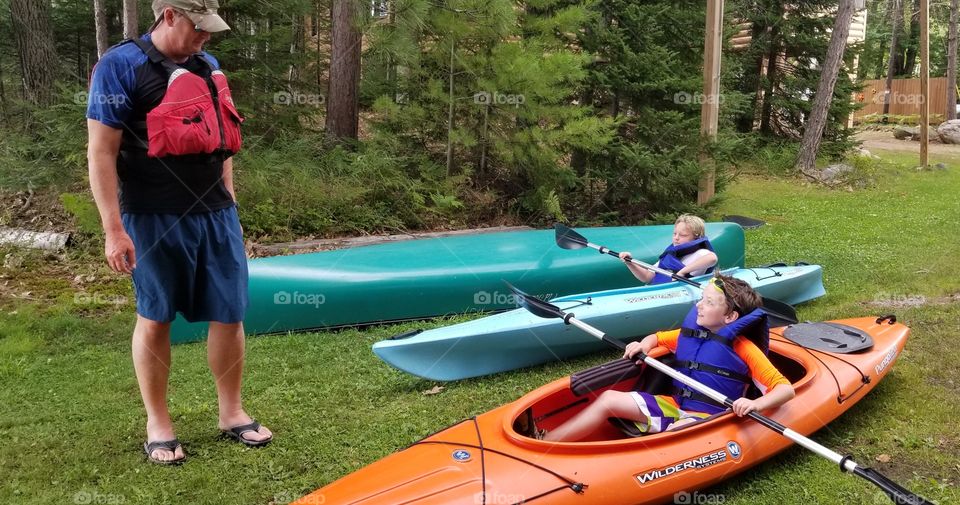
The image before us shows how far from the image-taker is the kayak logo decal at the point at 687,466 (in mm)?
2893

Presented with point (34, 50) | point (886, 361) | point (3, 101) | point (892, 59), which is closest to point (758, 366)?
point (886, 361)

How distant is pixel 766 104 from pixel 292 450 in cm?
1419

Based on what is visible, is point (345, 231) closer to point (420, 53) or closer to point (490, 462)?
point (420, 53)

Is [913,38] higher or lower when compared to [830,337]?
higher

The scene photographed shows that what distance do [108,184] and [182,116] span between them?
0.38 meters

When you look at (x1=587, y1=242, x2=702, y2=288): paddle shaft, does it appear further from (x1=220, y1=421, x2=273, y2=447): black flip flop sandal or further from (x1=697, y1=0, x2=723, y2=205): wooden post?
(x1=697, y1=0, x2=723, y2=205): wooden post

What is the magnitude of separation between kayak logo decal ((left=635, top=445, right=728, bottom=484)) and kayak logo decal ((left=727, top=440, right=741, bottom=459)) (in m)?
0.01

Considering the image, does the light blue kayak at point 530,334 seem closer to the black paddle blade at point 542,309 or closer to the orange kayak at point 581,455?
the black paddle blade at point 542,309

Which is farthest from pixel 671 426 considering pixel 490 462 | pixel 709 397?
pixel 490 462

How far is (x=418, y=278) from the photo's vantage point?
5.50 m

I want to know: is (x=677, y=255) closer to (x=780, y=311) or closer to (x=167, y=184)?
(x=780, y=311)

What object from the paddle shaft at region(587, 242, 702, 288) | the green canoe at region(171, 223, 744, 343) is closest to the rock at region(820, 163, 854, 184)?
the green canoe at region(171, 223, 744, 343)

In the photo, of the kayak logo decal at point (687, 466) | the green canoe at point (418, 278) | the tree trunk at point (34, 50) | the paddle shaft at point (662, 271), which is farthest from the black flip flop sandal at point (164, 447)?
the tree trunk at point (34, 50)

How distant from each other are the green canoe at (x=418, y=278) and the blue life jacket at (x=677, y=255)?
0.65 metres
